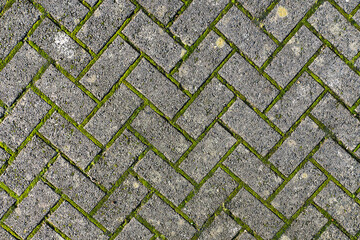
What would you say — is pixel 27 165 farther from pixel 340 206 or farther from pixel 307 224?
pixel 340 206

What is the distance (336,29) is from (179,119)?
155 cm

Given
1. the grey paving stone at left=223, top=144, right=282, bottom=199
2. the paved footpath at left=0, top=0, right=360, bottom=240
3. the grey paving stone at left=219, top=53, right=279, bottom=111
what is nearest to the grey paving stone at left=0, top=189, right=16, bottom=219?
the paved footpath at left=0, top=0, right=360, bottom=240

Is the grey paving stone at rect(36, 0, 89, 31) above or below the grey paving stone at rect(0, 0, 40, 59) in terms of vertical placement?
above

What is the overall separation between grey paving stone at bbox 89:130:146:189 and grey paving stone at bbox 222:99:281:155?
82 centimetres

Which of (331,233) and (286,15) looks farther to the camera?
(331,233)

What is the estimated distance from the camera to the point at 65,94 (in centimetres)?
238

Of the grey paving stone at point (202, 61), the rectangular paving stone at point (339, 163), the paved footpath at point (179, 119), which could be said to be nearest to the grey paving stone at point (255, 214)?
the paved footpath at point (179, 119)

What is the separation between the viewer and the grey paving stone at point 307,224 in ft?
8.10

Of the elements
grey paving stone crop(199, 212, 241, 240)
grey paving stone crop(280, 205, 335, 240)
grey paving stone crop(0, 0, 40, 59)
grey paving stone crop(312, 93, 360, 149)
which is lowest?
grey paving stone crop(199, 212, 241, 240)

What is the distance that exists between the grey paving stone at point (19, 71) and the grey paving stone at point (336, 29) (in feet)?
7.77

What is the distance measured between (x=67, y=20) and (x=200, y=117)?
1.39m

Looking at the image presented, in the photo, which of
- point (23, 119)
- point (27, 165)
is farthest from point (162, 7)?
point (27, 165)

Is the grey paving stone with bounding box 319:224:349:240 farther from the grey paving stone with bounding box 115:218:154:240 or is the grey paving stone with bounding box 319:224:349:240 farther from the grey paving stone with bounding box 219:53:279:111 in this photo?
the grey paving stone with bounding box 115:218:154:240

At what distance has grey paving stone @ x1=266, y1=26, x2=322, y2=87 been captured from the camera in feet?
7.77
